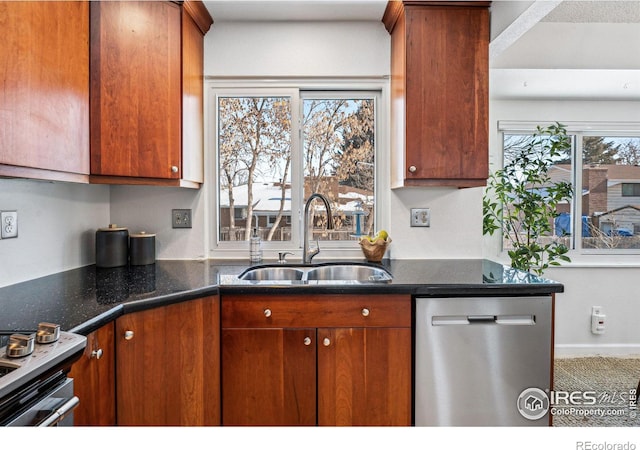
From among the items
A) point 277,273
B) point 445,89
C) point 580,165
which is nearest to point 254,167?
point 277,273

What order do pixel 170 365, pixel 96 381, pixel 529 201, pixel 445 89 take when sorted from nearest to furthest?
1. pixel 96 381
2. pixel 170 365
3. pixel 445 89
4. pixel 529 201

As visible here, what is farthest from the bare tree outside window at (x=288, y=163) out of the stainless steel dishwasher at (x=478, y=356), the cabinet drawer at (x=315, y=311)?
the stainless steel dishwasher at (x=478, y=356)

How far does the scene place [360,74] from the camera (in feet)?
7.55

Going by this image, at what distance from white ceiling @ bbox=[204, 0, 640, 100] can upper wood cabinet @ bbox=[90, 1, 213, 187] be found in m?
0.37

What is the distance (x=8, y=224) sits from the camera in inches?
62.5

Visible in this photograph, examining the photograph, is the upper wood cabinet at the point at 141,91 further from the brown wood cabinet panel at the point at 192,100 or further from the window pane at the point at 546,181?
the window pane at the point at 546,181

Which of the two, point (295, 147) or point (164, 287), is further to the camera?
point (295, 147)

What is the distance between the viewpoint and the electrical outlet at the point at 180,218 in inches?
91.1

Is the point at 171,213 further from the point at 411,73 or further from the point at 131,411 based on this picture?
the point at 411,73

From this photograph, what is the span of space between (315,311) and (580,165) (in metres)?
3.00

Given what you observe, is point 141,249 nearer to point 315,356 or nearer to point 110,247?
point 110,247

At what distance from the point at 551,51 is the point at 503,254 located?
63.2 inches

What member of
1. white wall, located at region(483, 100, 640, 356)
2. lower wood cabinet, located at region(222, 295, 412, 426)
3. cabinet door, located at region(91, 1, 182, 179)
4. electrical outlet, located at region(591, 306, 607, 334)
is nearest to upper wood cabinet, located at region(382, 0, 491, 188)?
lower wood cabinet, located at region(222, 295, 412, 426)

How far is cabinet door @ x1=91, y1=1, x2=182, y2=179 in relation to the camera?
1.72m
